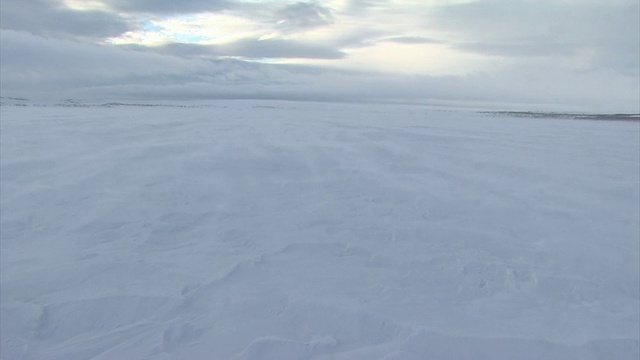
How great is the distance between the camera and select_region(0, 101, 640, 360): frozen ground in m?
3.05

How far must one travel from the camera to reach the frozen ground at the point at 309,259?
305 centimetres

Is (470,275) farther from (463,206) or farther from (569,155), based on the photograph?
(569,155)

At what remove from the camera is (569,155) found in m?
9.95

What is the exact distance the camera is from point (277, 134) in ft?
36.0

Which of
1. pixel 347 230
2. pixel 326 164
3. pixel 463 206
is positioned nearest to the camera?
pixel 347 230

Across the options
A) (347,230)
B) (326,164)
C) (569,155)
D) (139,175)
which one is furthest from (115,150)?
(569,155)

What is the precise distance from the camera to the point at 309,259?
163 inches

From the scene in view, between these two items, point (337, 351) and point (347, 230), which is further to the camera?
point (347, 230)

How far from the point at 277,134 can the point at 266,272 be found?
288 inches

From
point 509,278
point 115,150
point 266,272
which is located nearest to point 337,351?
point 266,272

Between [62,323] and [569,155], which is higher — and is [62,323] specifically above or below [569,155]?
below

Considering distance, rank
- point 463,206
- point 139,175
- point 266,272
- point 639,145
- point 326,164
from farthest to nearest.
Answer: point 639,145
point 326,164
point 139,175
point 463,206
point 266,272

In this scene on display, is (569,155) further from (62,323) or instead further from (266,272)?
(62,323)

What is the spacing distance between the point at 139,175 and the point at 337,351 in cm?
445
